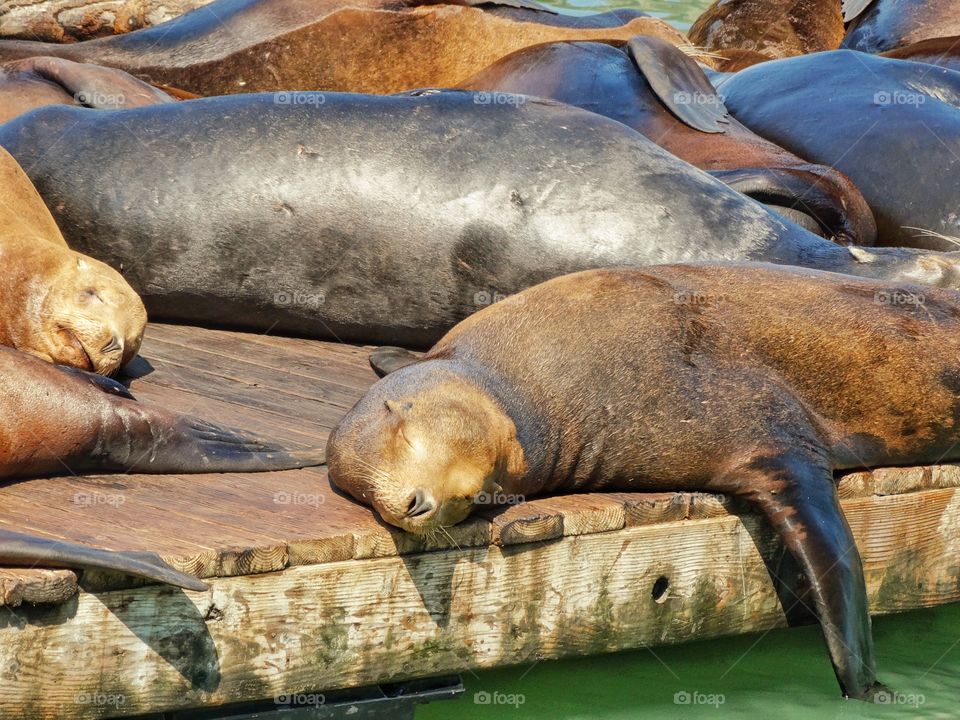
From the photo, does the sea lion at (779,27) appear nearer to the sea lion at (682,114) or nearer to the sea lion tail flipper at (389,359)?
the sea lion at (682,114)

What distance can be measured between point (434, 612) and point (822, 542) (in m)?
1.00

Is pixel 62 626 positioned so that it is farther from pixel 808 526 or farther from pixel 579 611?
pixel 808 526

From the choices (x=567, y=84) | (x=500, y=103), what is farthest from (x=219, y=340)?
(x=567, y=84)

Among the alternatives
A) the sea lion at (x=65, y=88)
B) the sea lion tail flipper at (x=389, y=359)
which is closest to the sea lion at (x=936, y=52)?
the sea lion at (x=65, y=88)

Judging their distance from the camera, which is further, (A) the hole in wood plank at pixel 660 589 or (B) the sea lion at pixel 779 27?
(B) the sea lion at pixel 779 27

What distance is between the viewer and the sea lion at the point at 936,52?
8039 millimetres

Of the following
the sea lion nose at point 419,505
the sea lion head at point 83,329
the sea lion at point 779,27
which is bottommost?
the sea lion at point 779,27

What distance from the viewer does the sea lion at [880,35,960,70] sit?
8039 millimetres

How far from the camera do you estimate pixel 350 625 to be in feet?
10.8

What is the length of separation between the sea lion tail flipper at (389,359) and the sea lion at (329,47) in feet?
12.0

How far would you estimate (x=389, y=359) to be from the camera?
4766mm

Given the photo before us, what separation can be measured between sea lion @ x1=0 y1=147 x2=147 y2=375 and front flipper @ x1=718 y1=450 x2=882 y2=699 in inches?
72.3

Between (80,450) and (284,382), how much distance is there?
103cm

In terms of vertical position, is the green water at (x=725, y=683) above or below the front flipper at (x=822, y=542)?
below
